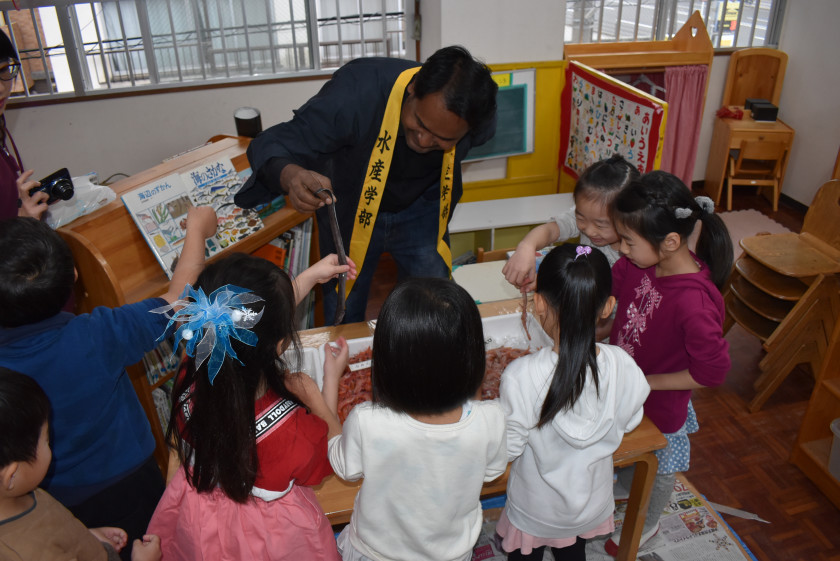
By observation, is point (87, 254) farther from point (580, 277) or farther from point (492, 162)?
point (492, 162)

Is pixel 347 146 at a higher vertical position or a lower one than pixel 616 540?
higher

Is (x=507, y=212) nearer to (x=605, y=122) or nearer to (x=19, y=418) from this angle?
(x=605, y=122)

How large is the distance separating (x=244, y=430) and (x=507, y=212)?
2.50 metres

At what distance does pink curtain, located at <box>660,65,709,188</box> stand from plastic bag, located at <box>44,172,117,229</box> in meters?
3.25

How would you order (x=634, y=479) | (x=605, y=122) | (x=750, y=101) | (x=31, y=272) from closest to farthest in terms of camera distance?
(x=31, y=272) → (x=634, y=479) → (x=605, y=122) → (x=750, y=101)

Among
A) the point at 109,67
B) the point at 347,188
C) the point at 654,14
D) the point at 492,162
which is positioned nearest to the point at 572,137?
the point at 492,162

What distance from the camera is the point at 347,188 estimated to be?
1.94 metres

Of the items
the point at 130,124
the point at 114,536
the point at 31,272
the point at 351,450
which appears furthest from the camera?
the point at 130,124

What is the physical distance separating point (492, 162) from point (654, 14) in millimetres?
1672

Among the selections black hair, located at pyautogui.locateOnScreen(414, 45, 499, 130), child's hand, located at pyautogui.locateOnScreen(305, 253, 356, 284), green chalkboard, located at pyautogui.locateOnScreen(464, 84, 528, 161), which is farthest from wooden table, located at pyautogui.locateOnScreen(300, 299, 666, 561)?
green chalkboard, located at pyautogui.locateOnScreen(464, 84, 528, 161)

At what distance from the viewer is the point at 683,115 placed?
3.92 metres

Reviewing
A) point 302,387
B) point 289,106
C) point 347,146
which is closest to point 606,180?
point 347,146

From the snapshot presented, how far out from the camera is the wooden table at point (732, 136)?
4.11 meters

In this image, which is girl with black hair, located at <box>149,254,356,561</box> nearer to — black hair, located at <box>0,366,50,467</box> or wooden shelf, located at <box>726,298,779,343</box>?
black hair, located at <box>0,366,50,467</box>
